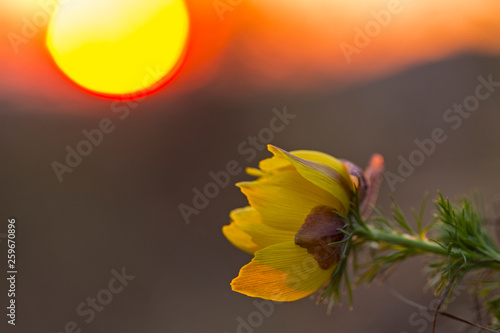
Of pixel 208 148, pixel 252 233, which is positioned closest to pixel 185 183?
pixel 208 148

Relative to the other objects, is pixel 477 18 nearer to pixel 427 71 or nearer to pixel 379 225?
pixel 379 225

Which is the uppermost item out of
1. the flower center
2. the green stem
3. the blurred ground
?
the blurred ground

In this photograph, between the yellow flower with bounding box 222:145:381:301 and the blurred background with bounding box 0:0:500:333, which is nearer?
the yellow flower with bounding box 222:145:381:301

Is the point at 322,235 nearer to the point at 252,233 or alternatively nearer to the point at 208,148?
the point at 252,233

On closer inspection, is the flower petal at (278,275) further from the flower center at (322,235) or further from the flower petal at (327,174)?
the flower petal at (327,174)

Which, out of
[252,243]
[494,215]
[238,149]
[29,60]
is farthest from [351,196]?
[238,149]

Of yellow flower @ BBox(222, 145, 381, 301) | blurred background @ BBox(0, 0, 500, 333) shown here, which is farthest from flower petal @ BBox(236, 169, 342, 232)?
blurred background @ BBox(0, 0, 500, 333)

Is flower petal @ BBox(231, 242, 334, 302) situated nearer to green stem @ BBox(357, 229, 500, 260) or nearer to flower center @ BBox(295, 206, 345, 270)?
flower center @ BBox(295, 206, 345, 270)

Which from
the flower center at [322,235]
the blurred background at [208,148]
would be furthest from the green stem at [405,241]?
the blurred background at [208,148]

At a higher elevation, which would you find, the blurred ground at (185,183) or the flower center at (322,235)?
the blurred ground at (185,183)
